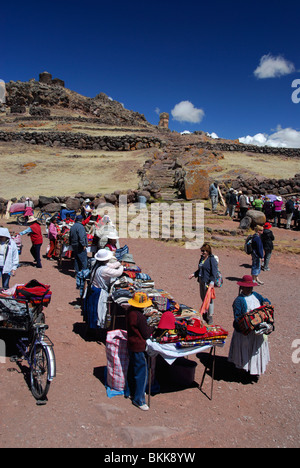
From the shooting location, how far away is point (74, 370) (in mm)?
5055

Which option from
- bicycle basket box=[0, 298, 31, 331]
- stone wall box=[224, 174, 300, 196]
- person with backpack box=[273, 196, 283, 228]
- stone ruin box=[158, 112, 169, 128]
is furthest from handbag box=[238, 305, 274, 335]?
stone ruin box=[158, 112, 169, 128]

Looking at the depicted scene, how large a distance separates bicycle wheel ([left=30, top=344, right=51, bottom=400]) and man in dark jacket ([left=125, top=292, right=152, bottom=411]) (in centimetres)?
109

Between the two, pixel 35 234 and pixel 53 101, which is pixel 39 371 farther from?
pixel 53 101

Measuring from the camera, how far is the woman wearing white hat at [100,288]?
5.60m

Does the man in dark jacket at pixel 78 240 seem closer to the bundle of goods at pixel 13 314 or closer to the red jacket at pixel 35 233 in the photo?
the red jacket at pixel 35 233

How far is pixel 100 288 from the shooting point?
5770 millimetres

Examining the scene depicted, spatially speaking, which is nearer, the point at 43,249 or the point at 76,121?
the point at 43,249

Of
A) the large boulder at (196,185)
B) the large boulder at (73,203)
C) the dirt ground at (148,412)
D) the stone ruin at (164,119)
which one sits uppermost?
the stone ruin at (164,119)

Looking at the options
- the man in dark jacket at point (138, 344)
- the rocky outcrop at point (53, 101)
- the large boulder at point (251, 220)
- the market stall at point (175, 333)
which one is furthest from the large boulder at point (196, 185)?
the rocky outcrop at point (53, 101)

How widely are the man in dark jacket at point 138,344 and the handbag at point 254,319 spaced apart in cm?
143

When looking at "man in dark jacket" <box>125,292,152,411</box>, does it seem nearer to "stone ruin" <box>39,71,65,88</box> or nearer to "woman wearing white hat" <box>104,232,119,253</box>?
"woman wearing white hat" <box>104,232,119,253</box>
